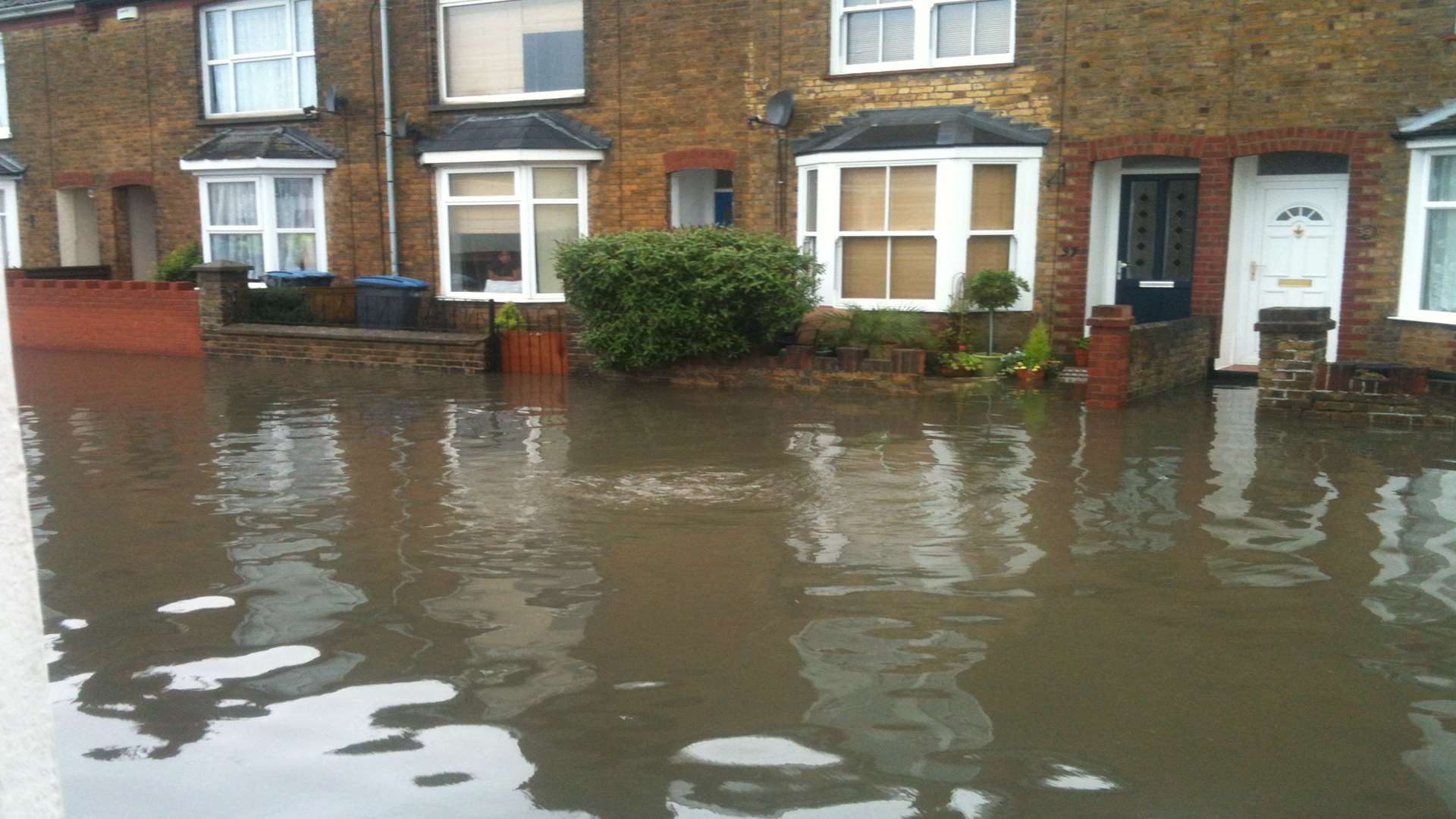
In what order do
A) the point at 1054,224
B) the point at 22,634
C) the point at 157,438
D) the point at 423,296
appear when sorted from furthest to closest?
the point at 423,296 → the point at 1054,224 → the point at 157,438 → the point at 22,634

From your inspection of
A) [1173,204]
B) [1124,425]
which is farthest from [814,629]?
[1173,204]

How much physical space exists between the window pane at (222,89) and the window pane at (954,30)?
12042mm

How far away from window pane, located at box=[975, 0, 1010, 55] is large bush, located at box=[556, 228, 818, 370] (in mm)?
3562

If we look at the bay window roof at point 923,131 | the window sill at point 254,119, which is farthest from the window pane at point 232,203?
the bay window roof at point 923,131

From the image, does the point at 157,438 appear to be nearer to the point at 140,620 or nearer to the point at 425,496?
the point at 425,496

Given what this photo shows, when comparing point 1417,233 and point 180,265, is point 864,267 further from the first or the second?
point 180,265

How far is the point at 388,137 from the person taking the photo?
19.8 m

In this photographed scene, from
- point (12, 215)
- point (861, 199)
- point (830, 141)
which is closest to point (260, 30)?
point (12, 215)

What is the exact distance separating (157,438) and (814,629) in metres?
7.57

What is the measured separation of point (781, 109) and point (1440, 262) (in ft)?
25.1

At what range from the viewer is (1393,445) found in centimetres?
1049

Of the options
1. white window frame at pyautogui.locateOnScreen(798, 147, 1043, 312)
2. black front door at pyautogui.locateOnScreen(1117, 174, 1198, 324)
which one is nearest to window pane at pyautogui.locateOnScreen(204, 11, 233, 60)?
white window frame at pyautogui.locateOnScreen(798, 147, 1043, 312)

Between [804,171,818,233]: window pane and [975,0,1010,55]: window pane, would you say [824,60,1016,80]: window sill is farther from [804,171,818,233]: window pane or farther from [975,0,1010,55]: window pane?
[804,171,818,233]: window pane

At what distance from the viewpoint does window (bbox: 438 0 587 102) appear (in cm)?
1875
